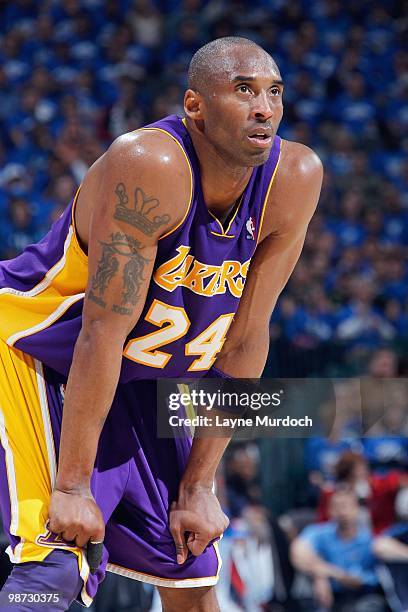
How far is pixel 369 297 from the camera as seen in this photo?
8523mm

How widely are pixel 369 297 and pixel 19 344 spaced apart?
236 inches

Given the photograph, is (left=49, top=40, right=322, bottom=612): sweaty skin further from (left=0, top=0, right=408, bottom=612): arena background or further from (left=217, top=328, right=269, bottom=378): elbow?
(left=0, top=0, right=408, bottom=612): arena background

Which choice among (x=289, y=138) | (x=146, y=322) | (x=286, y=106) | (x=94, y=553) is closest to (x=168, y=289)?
(x=146, y=322)

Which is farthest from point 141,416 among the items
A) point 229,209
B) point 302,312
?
point 302,312

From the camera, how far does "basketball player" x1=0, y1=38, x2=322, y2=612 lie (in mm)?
2619

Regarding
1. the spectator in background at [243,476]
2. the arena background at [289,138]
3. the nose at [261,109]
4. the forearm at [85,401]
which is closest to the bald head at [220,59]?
the nose at [261,109]

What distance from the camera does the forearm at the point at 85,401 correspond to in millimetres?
2619

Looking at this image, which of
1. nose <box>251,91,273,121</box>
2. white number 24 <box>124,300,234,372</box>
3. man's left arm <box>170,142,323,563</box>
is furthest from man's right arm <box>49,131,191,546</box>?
man's left arm <box>170,142,323,563</box>

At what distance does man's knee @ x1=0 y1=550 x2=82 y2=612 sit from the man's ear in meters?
1.23

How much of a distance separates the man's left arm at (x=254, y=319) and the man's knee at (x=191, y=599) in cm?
15

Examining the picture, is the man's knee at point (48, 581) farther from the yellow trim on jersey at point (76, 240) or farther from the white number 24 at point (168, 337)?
the yellow trim on jersey at point (76, 240)

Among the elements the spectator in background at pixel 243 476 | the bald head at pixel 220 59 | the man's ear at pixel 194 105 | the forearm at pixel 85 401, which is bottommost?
the spectator in background at pixel 243 476

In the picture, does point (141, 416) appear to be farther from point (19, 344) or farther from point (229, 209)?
point (229, 209)

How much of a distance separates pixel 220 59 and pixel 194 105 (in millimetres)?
148
